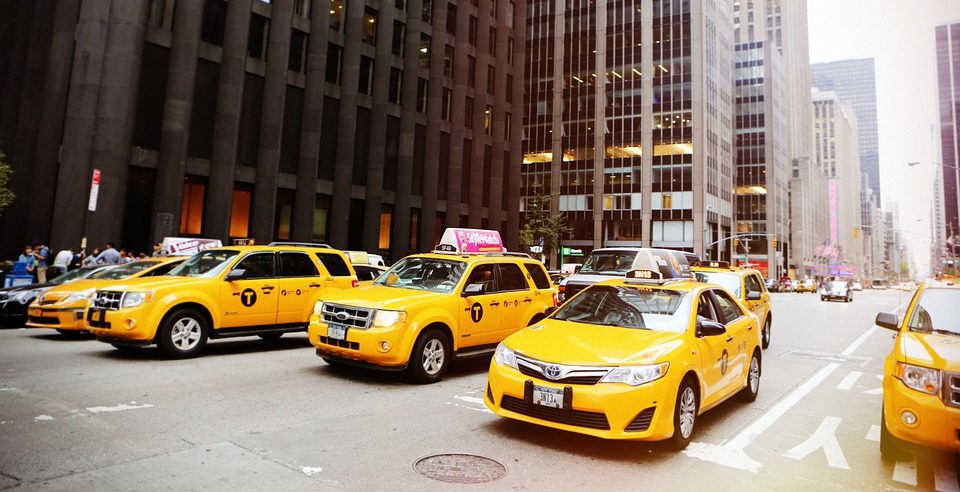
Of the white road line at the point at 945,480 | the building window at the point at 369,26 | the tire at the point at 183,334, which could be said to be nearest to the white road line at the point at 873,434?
the white road line at the point at 945,480

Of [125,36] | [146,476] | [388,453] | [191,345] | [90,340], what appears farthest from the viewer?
[125,36]

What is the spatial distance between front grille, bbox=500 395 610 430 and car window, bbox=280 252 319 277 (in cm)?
657

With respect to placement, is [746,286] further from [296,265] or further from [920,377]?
[296,265]

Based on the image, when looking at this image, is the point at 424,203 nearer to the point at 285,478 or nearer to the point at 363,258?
the point at 363,258

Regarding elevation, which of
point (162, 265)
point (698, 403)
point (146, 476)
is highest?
point (162, 265)

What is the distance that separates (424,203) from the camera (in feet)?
118

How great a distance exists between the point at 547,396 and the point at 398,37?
34.6 metres

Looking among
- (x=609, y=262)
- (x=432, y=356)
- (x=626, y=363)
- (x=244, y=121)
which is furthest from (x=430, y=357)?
(x=244, y=121)

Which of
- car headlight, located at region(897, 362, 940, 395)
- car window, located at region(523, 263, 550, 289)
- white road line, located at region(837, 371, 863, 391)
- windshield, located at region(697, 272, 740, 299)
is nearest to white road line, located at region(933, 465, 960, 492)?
car headlight, located at region(897, 362, 940, 395)

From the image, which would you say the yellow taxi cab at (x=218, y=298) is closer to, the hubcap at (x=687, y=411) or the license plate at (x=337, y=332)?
the license plate at (x=337, y=332)

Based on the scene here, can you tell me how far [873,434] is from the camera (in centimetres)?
584

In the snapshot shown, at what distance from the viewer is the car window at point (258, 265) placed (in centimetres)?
985

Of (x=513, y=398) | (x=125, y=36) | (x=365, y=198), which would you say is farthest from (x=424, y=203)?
(x=513, y=398)

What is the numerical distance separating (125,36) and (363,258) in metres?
13.8
